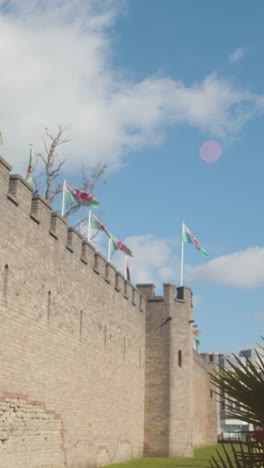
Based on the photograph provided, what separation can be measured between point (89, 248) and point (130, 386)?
689cm

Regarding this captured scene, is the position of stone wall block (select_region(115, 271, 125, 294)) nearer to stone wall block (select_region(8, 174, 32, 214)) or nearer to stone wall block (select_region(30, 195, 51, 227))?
stone wall block (select_region(30, 195, 51, 227))

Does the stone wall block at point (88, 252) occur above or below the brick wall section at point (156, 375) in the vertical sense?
above

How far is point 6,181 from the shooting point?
527 inches

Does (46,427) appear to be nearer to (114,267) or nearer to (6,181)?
(6,181)

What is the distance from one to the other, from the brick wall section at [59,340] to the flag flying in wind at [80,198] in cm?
146

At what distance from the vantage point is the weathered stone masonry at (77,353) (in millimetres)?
13445

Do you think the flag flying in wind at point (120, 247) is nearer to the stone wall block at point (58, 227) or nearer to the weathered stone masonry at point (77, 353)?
the weathered stone masonry at point (77, 353)

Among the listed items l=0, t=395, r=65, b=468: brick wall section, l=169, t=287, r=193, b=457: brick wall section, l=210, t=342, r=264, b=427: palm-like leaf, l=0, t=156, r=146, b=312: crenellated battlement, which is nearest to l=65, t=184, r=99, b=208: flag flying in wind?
l=0, t=156, r=146, b=312: crenellated battlement

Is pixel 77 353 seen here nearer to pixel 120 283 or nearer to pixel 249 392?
pixel 120 283

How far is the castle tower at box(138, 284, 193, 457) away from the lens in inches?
1011

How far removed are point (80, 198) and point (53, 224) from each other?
3.36 meters

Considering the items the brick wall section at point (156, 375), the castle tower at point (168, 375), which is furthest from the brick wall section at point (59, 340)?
the castle tower at point (168, 375)

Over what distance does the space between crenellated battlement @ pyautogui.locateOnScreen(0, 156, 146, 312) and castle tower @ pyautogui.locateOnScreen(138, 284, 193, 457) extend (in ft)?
14.8

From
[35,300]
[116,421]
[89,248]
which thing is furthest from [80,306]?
[116,421]
